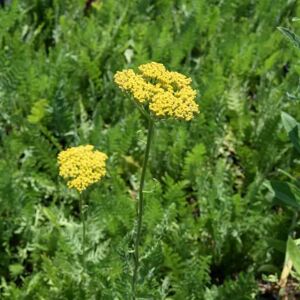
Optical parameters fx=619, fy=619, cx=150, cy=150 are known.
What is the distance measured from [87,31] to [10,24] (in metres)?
0.46

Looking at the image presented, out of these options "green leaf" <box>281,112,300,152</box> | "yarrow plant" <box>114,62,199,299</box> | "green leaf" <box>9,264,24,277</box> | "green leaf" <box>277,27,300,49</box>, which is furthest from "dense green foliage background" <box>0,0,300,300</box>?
"yarrow plant" <box>114,62,199,299</box>

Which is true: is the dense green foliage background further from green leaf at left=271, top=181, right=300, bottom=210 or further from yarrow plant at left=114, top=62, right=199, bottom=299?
yarrow plant at left=114, top=62, right=199, bottom=299

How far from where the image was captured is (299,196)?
104 inches

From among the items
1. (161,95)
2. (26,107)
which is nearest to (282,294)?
(161,95)

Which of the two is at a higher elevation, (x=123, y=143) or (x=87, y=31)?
(x=87, y=31)

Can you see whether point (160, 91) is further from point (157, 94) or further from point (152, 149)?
point (152, 149)

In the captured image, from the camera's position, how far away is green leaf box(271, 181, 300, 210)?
8.74 ft

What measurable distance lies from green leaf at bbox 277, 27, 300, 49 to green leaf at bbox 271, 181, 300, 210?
2.19 ft

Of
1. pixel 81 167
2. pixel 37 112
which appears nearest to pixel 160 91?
pixel 81 167

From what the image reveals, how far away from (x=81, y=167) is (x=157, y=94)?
1.51 feet

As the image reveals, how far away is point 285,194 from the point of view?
2.68m

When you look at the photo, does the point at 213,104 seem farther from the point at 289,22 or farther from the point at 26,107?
the point at 289,22

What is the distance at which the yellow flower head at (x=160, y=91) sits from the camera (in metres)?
1.76

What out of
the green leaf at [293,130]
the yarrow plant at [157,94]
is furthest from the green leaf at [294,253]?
the yarrow plant at [157,94]
